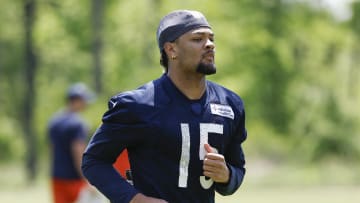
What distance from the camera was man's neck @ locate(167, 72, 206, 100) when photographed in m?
5.05

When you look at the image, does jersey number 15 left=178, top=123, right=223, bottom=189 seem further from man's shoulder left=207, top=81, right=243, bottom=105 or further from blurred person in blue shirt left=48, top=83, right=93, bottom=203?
blurred person in blue shirt left=48, top=83, right=93, bottom=203

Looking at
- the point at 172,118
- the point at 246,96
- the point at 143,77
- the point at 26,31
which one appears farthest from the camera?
the point at 26,31

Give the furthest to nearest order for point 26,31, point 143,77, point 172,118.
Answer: point 26,31
point 143,77
point 172,118

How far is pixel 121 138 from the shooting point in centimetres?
500

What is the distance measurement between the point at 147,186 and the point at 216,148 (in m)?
0.36

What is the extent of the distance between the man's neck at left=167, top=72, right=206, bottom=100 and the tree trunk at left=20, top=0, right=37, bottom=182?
36.9 m

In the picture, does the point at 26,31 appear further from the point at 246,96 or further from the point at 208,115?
the point at 208,115

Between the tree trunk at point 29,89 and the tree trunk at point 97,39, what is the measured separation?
562cm

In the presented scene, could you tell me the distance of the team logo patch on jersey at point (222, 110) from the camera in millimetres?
5082

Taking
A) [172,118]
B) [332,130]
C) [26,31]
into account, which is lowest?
[332,130]

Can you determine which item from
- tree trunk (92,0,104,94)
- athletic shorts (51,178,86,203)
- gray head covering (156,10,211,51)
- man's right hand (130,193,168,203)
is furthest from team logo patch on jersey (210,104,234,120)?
tree trunk (92,0,104,94)

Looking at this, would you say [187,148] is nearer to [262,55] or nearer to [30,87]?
[262,55]

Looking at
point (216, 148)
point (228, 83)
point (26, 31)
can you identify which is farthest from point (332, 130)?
point (216, 148)

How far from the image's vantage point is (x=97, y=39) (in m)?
36.5
